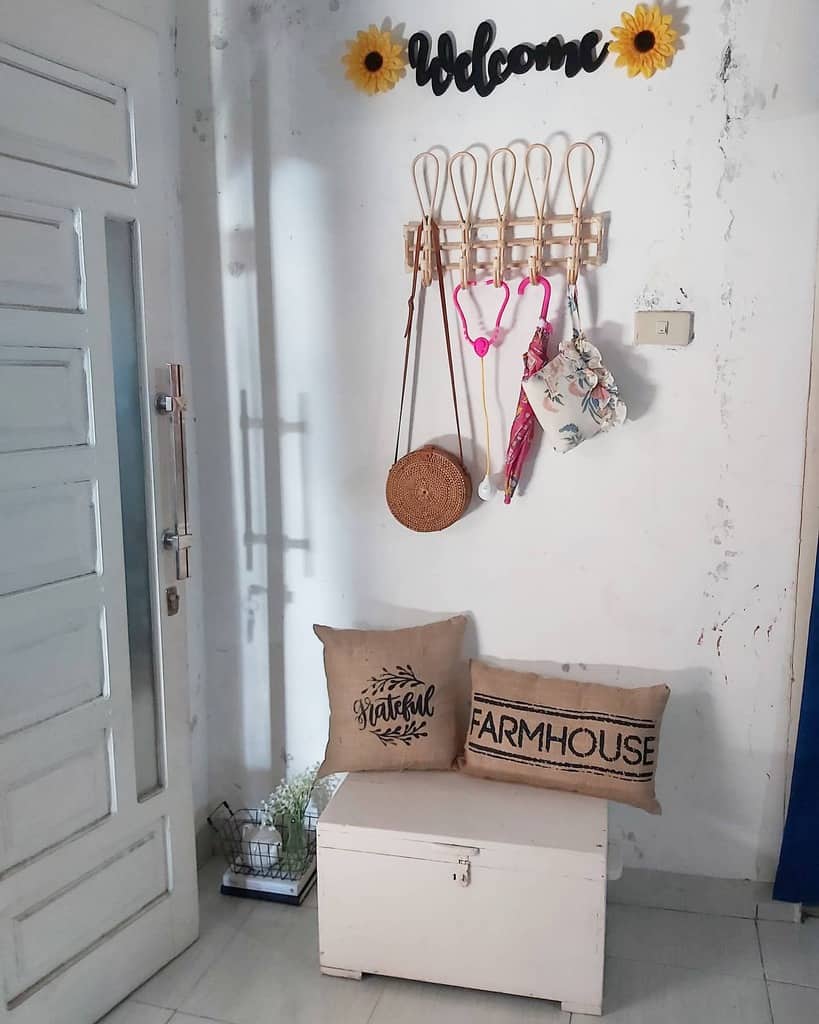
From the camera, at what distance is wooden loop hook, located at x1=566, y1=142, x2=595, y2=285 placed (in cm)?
206

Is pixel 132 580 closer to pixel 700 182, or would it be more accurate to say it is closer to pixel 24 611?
pixel 24 611

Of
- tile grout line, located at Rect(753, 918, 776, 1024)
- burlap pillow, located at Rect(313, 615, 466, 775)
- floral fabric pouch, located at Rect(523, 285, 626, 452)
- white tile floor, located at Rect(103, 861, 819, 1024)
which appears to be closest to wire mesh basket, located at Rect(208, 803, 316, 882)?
white tile floor, located at Rect(103, 861, 819, 1024)

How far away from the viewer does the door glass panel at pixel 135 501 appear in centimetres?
188

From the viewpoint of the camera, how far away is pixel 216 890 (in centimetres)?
239

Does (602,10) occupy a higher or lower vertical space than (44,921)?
higher

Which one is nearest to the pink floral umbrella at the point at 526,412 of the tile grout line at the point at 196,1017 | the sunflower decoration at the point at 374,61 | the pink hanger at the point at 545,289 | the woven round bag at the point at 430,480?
the pink hanger at the point at 545,289

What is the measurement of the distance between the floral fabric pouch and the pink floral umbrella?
0.04 metres

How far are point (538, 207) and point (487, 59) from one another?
1.16 ft

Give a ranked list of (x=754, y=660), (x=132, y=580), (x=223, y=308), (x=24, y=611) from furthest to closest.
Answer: (x=223, y=308)
(x=754, y=660)
(x=132, y=580)
(x=24, y=611)

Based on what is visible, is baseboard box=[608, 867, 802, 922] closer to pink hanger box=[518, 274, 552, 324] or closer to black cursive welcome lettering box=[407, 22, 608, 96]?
pink hanger box=[518, 274, 552, 324]

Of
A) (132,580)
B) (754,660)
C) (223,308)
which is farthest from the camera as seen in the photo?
(223,308)

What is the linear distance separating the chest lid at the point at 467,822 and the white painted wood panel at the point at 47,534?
0.77 metres

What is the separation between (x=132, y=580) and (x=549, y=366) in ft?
3.34

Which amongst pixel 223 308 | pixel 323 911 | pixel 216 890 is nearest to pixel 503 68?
pixel 223 308
